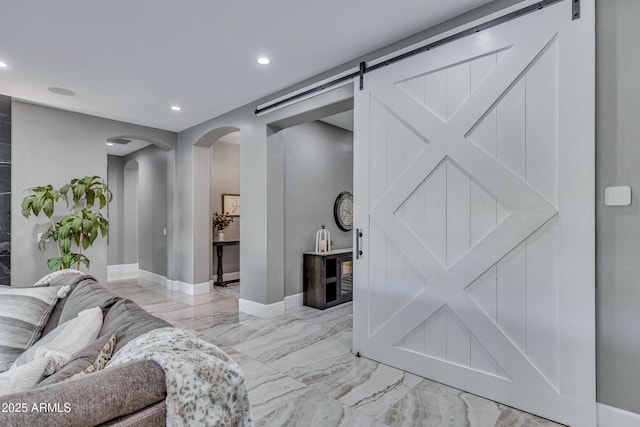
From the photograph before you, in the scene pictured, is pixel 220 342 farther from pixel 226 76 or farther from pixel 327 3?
pixel 327 3

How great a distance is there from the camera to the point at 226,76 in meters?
3.52

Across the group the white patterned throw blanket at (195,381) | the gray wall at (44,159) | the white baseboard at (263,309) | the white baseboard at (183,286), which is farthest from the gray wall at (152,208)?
the white patterned throw blanket at (195,381)

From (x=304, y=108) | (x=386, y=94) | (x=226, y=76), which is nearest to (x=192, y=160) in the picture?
(x=226, y=76)

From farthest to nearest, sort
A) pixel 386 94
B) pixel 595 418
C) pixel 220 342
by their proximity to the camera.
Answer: pixel 220 342
pixel 386 94
pixel 595 418

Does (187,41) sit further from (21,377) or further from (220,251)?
(220,251)

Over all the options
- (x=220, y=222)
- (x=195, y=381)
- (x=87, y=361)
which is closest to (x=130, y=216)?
(x=220, y=222)

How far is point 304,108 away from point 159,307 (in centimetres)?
336

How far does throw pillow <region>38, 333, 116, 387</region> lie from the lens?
0.97 meters

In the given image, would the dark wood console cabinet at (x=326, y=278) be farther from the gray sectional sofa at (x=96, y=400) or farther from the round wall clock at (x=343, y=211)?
the gray sectional sofa at (x=96, y=400)

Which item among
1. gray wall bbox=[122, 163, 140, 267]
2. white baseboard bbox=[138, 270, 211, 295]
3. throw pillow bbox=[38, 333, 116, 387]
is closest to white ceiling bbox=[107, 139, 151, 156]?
gray wall bbox=[122, 163, 140, 267]

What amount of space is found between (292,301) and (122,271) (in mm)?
5176

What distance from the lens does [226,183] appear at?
6.64 meters

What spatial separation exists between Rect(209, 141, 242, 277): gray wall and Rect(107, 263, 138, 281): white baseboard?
7.31ft

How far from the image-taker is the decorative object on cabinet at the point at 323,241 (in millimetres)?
4891
